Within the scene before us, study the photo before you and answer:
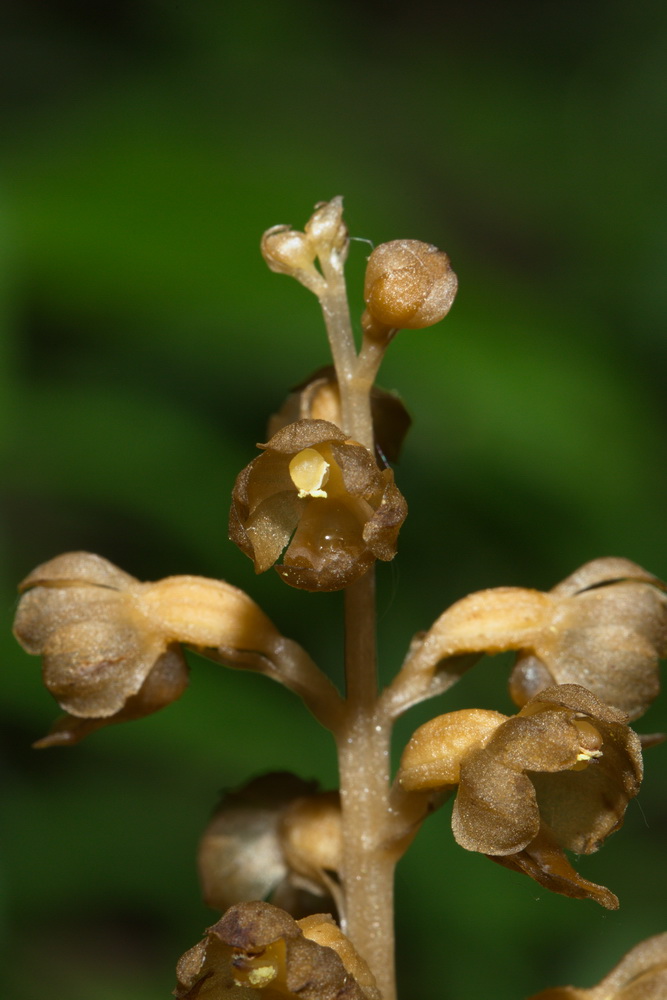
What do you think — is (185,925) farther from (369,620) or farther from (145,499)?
(369,620)

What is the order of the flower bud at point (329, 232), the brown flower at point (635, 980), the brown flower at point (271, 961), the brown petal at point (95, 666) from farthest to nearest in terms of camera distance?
the brown flower at point (635, 980)
the brown petal at point (95, 666)
the flower bud at point (329, 232)
the brown flower at point (271, 961)

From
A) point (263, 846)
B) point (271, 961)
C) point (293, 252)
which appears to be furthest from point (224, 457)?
point (271, 961)

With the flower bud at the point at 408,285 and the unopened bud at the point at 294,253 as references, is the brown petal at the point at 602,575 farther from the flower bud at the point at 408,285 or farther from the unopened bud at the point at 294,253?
the unopened bud at the point at 294,253

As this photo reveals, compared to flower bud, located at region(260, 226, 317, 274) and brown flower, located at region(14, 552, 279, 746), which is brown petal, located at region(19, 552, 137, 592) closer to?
brown flower, located at region(14, 552, 279, 746)

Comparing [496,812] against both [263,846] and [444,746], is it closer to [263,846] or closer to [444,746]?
[444,746]

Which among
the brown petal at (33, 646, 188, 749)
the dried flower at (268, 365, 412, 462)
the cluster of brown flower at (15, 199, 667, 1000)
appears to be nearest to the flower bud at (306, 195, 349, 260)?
the cluster of brown flower at (15, 199, 667, 1000)

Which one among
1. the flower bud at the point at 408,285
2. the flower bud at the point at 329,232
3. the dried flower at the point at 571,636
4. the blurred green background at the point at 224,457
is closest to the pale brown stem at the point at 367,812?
the dried flower at the point at 571,636
